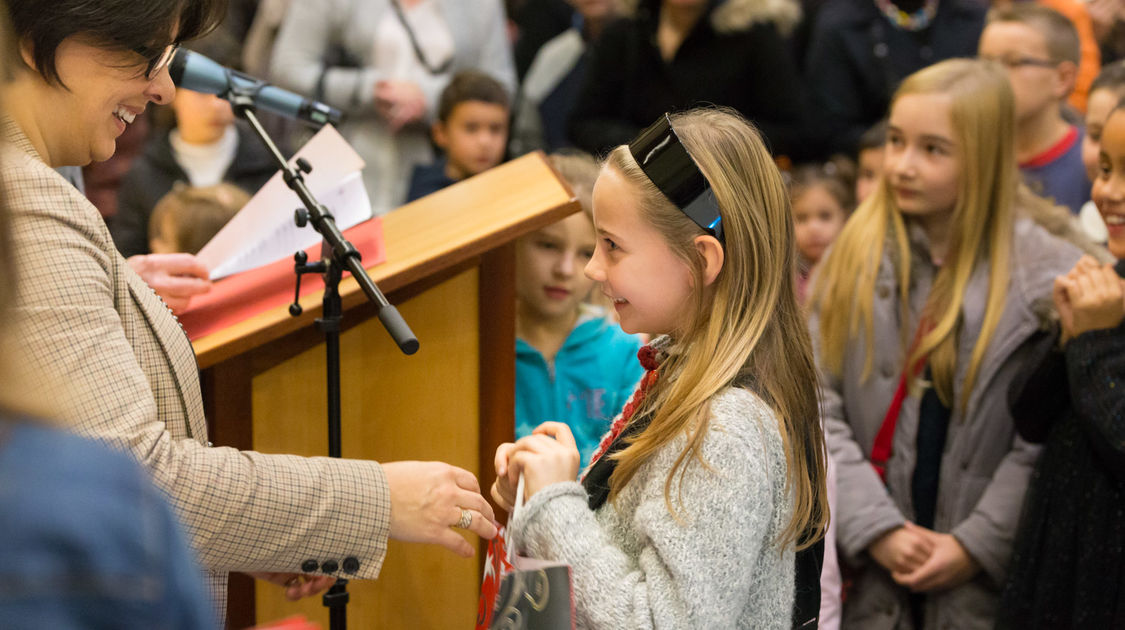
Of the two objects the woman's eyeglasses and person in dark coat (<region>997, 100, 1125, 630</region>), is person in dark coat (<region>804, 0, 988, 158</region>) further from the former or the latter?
the woman's eyeglasses

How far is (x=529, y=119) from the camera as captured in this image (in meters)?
5.16

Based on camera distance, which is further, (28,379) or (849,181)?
(849,181)

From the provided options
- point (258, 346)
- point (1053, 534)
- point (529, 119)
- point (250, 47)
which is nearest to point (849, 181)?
point (529, 119)

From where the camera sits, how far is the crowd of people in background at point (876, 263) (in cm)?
245

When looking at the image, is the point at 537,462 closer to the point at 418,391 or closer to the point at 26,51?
the point at 418,391

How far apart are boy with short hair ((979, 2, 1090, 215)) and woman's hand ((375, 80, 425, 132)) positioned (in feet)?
7.21

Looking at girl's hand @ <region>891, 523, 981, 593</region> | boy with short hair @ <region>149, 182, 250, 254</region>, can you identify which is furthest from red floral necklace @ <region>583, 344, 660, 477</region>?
boy with short hair @ <region>149, 182, 250, 254</region>

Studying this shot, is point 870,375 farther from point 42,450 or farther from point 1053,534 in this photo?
point 42,450

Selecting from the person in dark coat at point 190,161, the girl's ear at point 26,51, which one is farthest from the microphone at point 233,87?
the person in dark coat at point 190,161

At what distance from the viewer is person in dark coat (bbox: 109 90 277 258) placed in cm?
421

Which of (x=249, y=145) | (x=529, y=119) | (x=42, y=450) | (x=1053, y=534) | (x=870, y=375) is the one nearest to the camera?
(x=42, y=450)

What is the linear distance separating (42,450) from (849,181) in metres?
4.34

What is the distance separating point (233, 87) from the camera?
2.12 metres

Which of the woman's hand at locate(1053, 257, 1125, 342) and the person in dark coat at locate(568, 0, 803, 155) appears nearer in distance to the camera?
the woman's hand at locate(1053, 257, 1125, 342)
